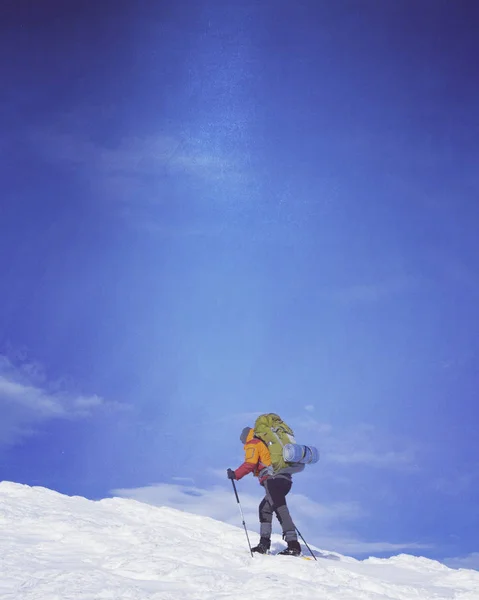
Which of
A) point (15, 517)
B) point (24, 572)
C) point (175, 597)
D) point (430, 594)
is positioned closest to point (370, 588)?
point (430, 594)

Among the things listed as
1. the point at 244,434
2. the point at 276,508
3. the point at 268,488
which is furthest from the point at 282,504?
the point at 244,434

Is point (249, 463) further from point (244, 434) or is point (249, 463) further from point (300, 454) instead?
point (300, 454)

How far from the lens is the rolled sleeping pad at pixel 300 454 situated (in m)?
13.5

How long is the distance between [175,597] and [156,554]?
8.80ft

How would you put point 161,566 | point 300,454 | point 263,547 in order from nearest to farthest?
point 161,566
point 263,547
point 300,454

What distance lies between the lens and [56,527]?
42.7ft

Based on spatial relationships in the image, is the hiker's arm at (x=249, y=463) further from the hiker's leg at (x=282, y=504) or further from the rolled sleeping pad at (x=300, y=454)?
the rolled sleeping pad at (x=300, y=454)

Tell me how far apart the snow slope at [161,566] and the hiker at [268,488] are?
87 centimetres

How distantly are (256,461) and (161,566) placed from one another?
3685 millimetres

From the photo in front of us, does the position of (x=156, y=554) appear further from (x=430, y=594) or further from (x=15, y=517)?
(x=430, y=594)

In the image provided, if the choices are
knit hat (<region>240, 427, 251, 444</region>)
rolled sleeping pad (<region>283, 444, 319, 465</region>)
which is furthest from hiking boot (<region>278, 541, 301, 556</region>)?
knit hat (<region>240, 427, 251, 444</region>)

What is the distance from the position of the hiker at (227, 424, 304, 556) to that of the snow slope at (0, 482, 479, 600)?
34.1 inches

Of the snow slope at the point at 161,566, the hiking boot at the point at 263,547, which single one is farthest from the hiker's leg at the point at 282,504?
the snow slope at the point at 161,566

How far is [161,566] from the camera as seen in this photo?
1063cm
